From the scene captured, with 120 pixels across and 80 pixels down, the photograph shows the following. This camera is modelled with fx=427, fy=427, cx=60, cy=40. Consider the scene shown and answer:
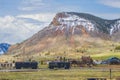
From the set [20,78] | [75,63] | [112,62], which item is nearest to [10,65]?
[75,63]

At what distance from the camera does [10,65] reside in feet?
471

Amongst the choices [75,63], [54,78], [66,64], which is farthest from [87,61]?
[54,78]

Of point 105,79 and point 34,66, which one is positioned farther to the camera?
point 34,66

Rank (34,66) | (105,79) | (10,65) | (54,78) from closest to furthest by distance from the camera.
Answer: (105,79), (54,78), (34,66), (10,65)

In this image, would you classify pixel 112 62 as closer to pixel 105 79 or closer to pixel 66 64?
pixel 66 64

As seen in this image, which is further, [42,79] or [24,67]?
[24,67]

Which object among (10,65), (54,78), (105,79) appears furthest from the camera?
(10,65)

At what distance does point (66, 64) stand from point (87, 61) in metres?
17.7

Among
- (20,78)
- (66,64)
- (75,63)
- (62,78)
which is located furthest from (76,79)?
(75,63)

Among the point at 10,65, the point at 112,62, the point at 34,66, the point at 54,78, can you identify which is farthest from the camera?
the point at 112,62

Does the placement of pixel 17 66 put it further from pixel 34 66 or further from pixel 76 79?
pixel 76 79

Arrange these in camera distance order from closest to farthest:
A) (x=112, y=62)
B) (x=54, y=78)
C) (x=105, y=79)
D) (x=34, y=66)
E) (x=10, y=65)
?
1. (x=105, y=79)
2. (x=54, y=78)
3. (x=34, y=66)
4. (x=10, y=65)
5. (x=112, y=62)

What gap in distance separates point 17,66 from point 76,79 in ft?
151

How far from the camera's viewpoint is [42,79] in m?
88.8
